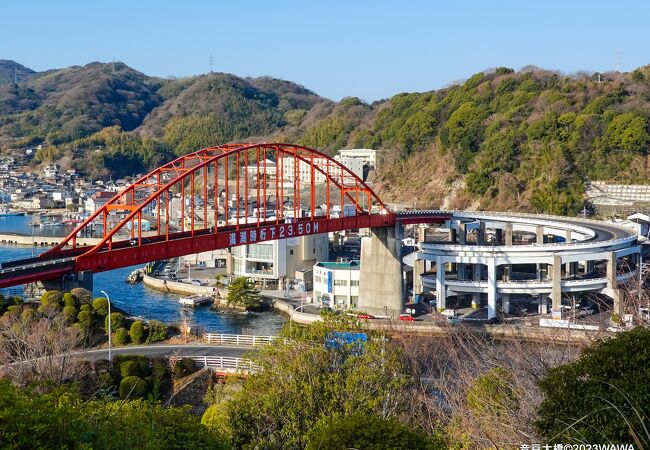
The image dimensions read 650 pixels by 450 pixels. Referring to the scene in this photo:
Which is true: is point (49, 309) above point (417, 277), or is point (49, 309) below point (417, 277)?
above

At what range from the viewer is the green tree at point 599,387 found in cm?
783

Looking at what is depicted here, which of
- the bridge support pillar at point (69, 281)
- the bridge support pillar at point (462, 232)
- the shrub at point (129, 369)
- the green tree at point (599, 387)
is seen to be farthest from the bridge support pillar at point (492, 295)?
the green tree at point (599, 387)

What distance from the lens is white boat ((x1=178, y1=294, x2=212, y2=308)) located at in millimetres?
38219

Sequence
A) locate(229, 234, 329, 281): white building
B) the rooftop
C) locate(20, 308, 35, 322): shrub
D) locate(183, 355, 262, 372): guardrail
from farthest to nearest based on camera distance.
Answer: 1. locate(229, 234, 329, 281): white building
2. the rooftop
3. locate(20, 308, 35, 322): shrub
4. locate(183, 355, 262, 372): guardrail

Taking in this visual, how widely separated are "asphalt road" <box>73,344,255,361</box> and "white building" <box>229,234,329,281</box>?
666 inches

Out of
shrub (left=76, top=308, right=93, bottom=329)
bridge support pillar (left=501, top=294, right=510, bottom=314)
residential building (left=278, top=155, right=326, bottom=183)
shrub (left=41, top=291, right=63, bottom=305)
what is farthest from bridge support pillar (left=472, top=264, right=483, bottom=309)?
residential building (left=278, top=155, right=326, bottom=183)

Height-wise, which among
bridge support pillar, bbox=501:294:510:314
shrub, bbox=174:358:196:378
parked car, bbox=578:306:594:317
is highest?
shrub, bbox=174:358:196:378

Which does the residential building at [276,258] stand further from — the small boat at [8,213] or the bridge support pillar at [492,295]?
the small boat at [8,213]

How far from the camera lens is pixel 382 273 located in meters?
35.1

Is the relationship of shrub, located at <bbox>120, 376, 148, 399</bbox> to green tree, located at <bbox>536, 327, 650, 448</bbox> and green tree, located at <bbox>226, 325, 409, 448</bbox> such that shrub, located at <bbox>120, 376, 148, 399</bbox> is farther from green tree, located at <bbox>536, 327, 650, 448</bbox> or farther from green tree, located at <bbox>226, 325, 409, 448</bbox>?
green tree, located at <bbox>536, 327, 650, 448</bbox>

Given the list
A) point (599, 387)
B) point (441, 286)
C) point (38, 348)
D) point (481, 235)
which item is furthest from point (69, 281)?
point (481, 235)

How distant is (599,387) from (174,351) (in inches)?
676

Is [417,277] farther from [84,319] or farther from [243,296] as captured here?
[84,319]

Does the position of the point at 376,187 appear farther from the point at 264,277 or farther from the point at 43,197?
the point at 43,197
